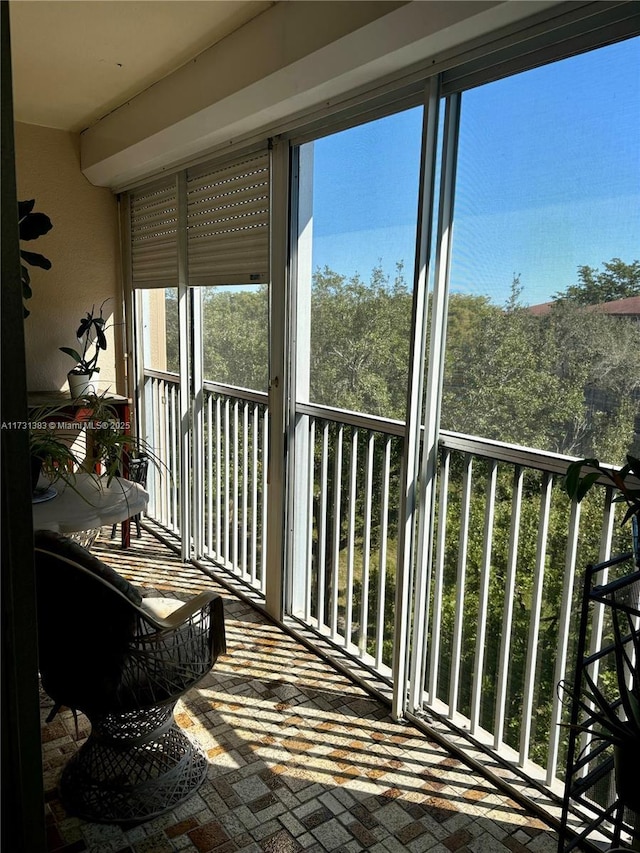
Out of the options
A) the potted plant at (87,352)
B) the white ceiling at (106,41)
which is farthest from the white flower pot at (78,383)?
the white ceiling at (106,41)

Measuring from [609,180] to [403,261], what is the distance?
85 centimetres

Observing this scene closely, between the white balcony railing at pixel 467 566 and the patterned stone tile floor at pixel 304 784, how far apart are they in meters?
0.21

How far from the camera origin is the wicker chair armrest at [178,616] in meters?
1.76

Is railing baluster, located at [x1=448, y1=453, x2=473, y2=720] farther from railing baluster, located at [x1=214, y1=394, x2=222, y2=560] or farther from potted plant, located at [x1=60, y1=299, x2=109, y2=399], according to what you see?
potted plant, located at [x1=60, y1=299, x2=109, y2=399]

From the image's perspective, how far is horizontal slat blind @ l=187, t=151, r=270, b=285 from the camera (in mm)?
3008

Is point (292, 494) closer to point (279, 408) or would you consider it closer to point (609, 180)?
point (279, 408)

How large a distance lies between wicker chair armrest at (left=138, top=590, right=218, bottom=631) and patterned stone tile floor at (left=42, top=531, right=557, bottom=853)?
643 millimetres

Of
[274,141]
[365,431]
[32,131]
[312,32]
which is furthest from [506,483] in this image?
[32,131]

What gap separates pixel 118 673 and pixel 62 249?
3.40 m

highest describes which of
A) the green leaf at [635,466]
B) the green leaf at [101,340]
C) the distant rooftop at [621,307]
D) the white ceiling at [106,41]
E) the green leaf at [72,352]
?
the white ceiling at [106,41]

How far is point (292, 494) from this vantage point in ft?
10.2

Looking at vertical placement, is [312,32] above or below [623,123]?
above

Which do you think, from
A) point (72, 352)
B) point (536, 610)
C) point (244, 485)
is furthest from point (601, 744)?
point (72, 352)

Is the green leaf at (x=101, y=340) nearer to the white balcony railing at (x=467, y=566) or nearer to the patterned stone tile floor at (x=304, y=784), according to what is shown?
the white balcony railing at (x=467, y=566)
